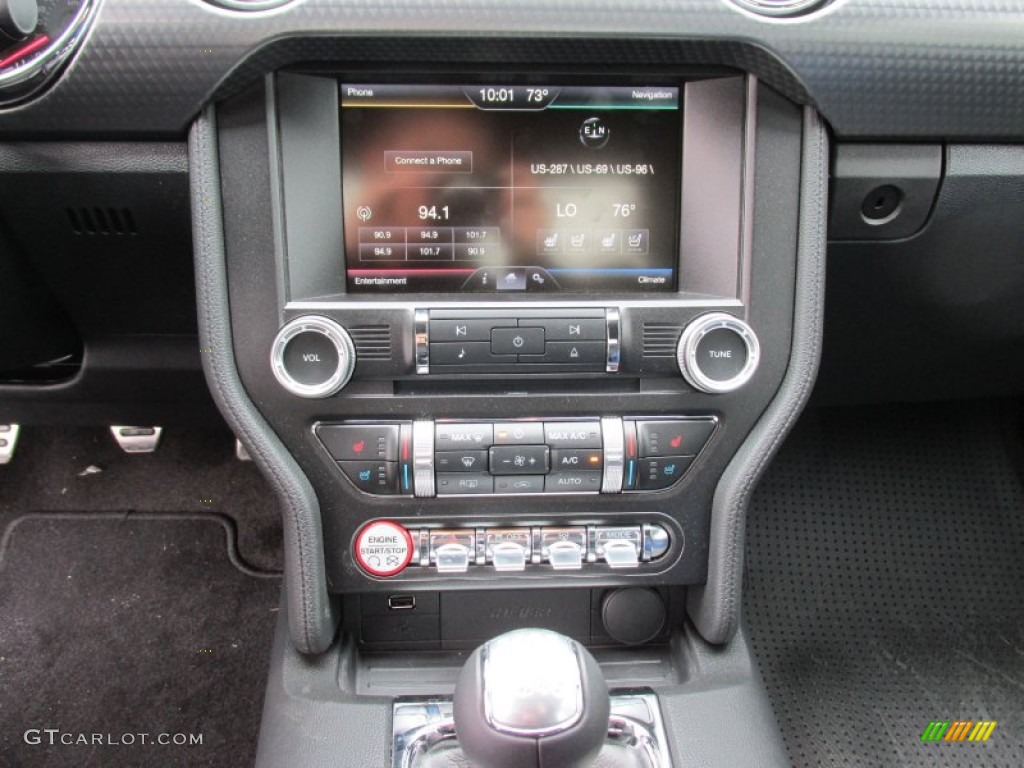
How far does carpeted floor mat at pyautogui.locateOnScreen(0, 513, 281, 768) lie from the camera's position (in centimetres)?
170

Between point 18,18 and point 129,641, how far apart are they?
1.30 metres

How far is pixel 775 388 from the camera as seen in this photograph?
1.15 meters

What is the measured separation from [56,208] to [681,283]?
81cm

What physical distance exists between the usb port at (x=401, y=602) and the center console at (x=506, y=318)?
0.08 feet

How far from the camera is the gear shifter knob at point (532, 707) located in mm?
843

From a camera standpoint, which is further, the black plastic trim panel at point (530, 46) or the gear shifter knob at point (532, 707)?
the black plastic trim panel at point (530, 46)

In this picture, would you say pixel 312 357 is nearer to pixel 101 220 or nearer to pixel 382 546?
pixel 382 546

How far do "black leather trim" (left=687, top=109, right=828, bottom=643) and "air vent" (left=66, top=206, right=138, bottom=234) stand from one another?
0.84m

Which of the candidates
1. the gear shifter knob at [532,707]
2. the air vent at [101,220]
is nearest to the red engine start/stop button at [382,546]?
the gear shifter knob at [532,707]

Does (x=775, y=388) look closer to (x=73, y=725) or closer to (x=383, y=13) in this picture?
(x=383, y=13)

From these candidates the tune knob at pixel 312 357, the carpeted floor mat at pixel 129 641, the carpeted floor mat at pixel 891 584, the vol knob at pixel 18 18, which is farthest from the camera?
the carpeted floor mat at pixel 129 641

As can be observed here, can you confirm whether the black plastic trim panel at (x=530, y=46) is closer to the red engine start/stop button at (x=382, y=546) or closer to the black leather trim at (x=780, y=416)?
the black leather trim at (x=780, y=416)

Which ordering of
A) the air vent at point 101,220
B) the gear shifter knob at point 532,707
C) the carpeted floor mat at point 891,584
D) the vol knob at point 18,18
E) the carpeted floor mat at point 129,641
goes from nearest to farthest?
the gear shifter knob at point 532,707
the vol knob at point 18,18
the air vent at point 101,220
the carpeted floor mat at point 891,584
the carpeted floor mat at point 129,641

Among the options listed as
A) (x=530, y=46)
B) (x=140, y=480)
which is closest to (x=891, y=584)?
(x=530, y=46)
